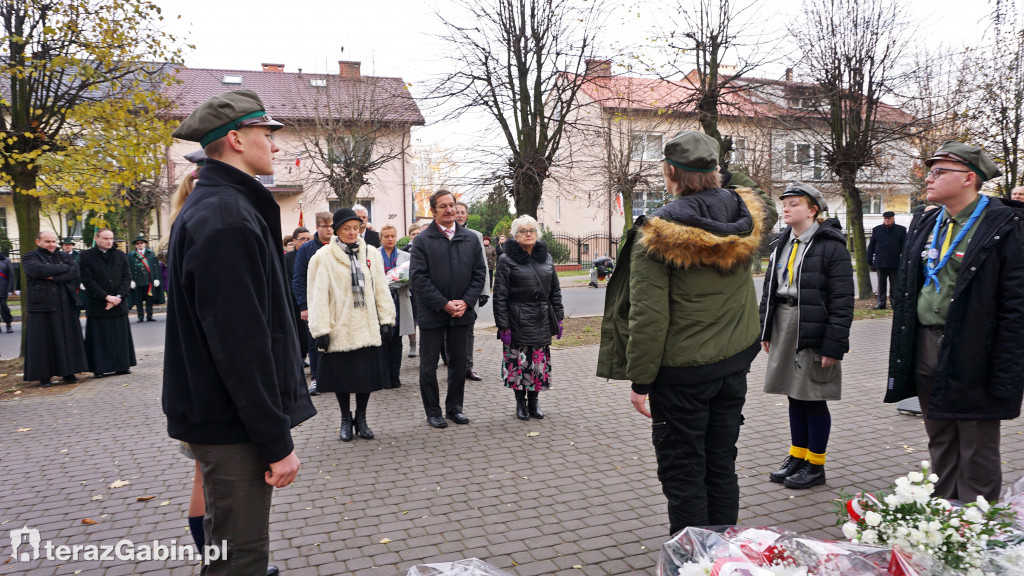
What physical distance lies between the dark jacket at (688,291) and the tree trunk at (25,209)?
10.5 m

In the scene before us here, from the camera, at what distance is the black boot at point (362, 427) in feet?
20.1

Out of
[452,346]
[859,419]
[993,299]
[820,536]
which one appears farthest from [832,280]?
[452,346]

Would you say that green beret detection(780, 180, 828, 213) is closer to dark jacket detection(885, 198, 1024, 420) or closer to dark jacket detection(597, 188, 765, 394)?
dark jacket detection(885, 198, 1024, 420)

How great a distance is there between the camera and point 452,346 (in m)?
6.50

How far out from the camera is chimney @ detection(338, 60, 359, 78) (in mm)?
24645

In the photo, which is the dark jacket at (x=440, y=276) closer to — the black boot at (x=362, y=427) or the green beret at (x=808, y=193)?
the black boot at (x=362, y=427)

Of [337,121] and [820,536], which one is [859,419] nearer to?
[820,536]

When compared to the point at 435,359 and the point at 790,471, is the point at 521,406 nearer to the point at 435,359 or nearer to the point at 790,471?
the point at 435,359

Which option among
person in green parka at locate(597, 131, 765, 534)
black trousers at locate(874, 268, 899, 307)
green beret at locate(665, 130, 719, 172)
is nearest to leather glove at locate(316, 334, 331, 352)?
person in green parka at locate(597, 131, 765, 534)

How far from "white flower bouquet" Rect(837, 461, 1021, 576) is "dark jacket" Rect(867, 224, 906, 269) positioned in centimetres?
1372

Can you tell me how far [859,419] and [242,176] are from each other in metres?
6.19

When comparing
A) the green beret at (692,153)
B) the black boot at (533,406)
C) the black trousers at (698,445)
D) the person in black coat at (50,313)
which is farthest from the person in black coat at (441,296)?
the person in black coat at (50,313)

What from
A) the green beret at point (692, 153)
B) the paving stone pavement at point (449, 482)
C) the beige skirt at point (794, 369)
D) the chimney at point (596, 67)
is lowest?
the paving stone pavement at point (449, 482)

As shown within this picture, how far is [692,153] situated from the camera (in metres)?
3.09
